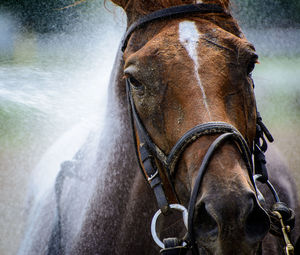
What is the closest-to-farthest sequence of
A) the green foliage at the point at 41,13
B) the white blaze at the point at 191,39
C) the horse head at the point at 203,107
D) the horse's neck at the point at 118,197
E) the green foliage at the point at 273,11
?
1. the horse head at the point at 203,107
2. the white blaze at the point at 191,39
3. the horse's neck at the point at 118,197
4. the green foliage at the point at 41,13
5. the green foliage at the point at 273,11

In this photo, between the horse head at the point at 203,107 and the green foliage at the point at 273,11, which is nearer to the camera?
the horse head at the point at 203,107

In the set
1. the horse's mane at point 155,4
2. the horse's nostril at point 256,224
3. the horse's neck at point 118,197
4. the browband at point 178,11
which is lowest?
the horse's neck at point 118,197

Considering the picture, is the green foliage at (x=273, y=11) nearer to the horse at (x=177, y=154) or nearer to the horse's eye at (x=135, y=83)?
the horse at (x=177, y=154)

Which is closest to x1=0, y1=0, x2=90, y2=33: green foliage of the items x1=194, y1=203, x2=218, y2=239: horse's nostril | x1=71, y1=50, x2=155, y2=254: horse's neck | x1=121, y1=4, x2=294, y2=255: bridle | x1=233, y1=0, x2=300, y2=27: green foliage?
x1=71, y1=50, x2=155, y2=254: horse's neck

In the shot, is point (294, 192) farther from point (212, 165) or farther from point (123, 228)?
point (212, 165)

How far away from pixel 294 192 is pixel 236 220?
214 centimetres

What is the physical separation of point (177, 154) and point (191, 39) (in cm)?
53

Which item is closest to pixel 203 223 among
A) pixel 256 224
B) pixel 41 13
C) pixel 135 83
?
pixel 256 224

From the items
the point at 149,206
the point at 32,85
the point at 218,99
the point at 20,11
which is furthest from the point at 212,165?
the point at 20,11

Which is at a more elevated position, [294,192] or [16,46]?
[16,46]

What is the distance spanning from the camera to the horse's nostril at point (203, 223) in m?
1.06

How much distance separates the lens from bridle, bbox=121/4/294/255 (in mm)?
1113

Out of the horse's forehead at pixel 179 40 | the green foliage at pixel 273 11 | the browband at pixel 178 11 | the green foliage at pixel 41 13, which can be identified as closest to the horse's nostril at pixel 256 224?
the horse's forehead at pixel 179 40

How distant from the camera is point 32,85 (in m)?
3.48
